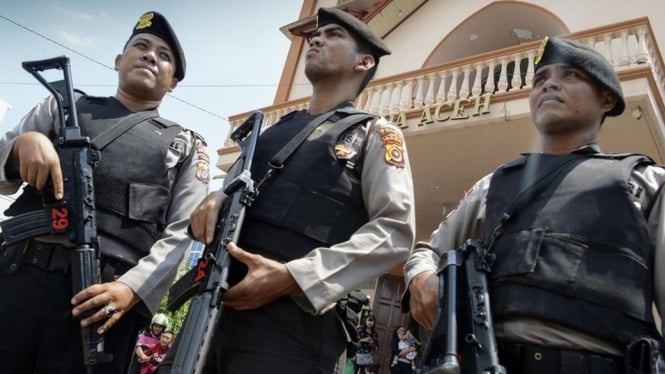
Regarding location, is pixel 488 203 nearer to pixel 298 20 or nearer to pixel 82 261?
pixel 82 261

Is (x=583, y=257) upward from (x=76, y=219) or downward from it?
upward

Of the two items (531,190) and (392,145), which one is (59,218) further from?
(531,190)

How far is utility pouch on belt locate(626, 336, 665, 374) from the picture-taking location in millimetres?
1048

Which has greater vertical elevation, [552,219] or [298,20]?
[298,20]

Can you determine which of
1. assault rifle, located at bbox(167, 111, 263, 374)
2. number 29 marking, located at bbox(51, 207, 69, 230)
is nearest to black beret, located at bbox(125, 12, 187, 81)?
assault rifle, located at bbox(167, 111, 263, 374)

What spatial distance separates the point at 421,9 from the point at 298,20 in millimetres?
3337

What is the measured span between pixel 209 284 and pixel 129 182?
2.34 ft

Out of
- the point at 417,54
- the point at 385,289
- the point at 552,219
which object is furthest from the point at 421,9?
the point at 552,219

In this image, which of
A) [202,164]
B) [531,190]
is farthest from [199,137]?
[531,190]

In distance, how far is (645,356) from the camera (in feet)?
3.53

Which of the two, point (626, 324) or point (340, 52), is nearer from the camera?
point (626, 324)

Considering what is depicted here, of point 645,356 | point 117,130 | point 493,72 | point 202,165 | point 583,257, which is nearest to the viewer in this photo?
point 645,356

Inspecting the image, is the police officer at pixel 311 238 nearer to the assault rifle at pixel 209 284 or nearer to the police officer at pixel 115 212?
the assault rifle at pixel 209 284

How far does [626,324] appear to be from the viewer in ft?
3.83
